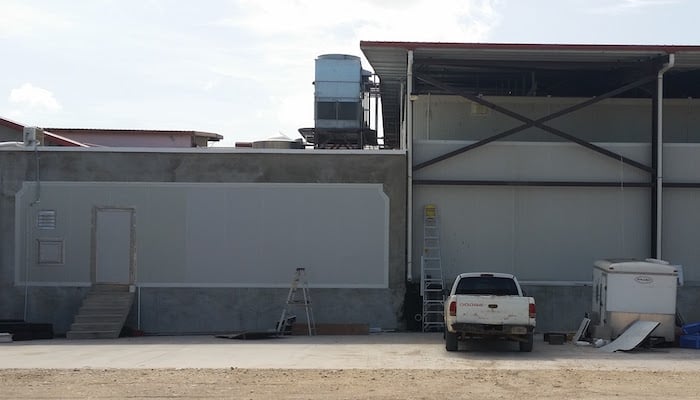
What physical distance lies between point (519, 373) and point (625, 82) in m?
14.4

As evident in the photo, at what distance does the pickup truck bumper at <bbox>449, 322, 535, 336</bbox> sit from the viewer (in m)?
18.1

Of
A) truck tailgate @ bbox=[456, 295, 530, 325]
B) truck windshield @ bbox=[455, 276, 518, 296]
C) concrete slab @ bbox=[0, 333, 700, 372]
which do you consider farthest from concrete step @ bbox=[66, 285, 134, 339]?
truck tailgate @ bbox=[456, 295, 530, 325]

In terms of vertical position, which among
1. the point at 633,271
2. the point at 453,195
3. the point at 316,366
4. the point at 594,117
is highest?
the point at 594,117

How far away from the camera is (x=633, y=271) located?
2025 centimetres

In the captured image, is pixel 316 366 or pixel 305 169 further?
pixel 305 169

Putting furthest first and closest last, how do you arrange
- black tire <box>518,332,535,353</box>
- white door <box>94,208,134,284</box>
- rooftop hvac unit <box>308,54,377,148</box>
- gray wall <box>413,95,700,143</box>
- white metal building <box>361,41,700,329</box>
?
rooftop hvac unit <box>308,54,377,148</box>
gray wall <box>413,95,700,143</box>
white door <box>94,208,134,284</box>
white metal building <box>361,41,700,329</box>
black tire <box>518,332,535,353</box>

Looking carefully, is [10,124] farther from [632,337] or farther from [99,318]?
[632,337]

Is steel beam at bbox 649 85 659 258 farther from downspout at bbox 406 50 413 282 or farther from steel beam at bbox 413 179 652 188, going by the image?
downspout at bbox 406 50 413 282

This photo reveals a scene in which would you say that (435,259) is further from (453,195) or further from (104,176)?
(104,176)

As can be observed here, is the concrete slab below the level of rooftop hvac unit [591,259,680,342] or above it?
below

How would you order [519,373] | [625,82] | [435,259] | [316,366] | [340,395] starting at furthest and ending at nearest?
[625,82], [435,259], [316,366], [519,373], [340,395]

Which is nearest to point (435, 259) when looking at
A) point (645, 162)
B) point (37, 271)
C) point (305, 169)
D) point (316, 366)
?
point (305, 169)

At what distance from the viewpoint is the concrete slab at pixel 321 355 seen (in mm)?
16141

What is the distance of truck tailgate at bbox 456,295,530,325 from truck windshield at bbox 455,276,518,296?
87 centimetres
